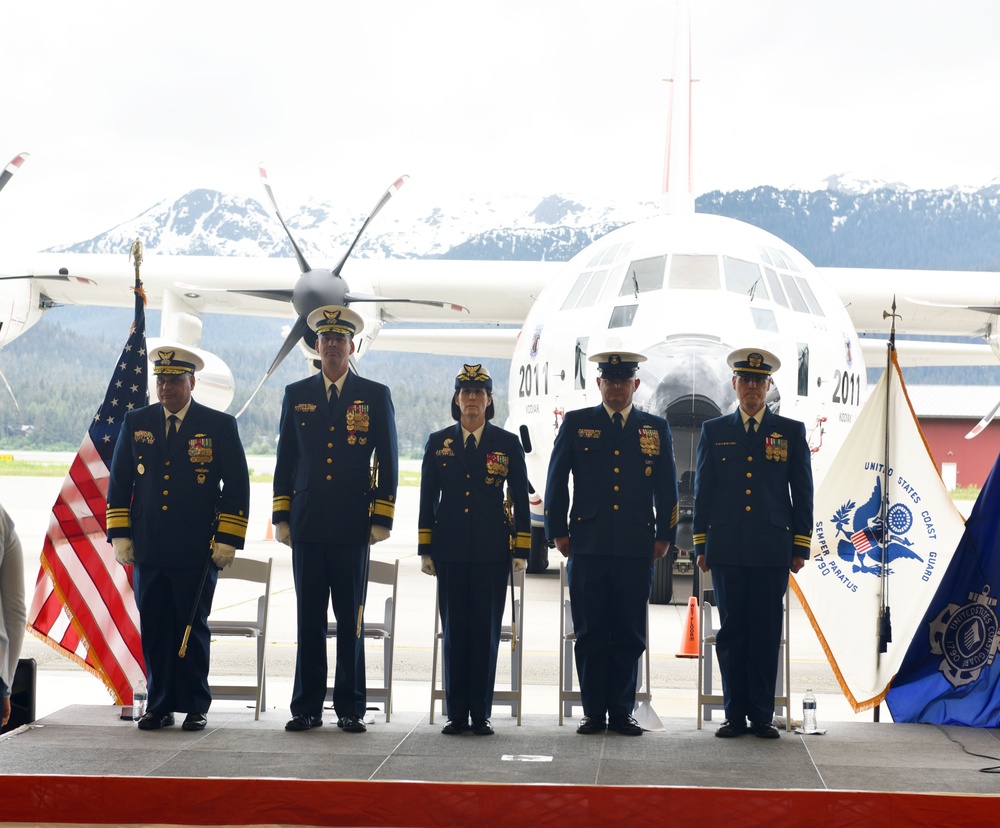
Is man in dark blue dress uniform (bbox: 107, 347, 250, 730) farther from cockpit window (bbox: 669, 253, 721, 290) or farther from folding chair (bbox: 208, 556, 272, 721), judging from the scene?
cockpit window (bbox: 669, 253, 721, 290)

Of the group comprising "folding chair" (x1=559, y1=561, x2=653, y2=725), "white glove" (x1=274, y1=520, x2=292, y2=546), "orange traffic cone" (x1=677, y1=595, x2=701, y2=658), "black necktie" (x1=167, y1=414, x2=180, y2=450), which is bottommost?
"orange traffic cone" (x1=677, y1=595, x2=701, y2=658)

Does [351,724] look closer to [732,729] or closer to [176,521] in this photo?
[176,521]

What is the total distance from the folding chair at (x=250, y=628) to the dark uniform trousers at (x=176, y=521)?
8.7 inches

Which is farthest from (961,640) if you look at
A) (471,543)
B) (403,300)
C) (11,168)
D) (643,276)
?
(11,168)

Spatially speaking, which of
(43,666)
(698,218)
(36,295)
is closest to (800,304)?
(698,218)

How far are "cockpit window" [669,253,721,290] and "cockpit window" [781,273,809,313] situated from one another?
61 centimetres

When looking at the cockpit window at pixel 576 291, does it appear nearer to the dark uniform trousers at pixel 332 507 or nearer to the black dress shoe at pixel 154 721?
the dark uniform trousers at pixel 332 507

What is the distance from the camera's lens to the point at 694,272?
913cm

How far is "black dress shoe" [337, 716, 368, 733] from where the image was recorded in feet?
17.5

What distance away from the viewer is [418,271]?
15.4 meters

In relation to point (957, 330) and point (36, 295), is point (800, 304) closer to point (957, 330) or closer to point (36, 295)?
point (957, 330)

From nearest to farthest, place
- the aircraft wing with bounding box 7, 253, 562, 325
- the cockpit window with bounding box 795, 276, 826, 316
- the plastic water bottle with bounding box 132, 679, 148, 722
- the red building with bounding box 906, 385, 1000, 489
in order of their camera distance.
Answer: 1. the plastic water bottle with bounding box 132, 679, 148, 722
2. the cockpit window with bounding box 795, 276, 826, 316
3. the aircraft wing with bounding box 7, 253, 562, 325
4. the red building with bounding box 906, 385, 1000, 489

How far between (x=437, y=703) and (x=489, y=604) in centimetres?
154

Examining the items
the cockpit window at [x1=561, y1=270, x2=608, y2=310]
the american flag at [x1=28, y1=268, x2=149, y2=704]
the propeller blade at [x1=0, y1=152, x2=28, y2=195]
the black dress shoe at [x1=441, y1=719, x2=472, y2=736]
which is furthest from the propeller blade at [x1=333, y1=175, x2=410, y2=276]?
the black dress shoe at [x1=441, y1=719, x2=472, y2=736]
